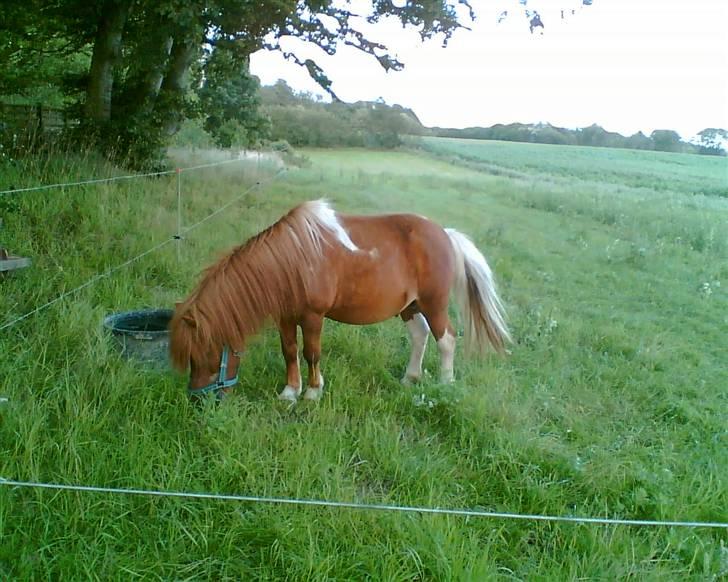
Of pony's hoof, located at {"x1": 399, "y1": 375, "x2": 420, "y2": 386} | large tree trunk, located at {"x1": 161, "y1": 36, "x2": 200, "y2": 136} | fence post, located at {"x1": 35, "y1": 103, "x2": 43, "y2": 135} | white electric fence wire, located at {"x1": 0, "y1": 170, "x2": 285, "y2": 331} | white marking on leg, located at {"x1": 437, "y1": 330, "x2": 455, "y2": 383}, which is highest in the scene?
large tree trunk, located at {"x1": 161, "y1": 36, "x2": 200, "y2": 136}

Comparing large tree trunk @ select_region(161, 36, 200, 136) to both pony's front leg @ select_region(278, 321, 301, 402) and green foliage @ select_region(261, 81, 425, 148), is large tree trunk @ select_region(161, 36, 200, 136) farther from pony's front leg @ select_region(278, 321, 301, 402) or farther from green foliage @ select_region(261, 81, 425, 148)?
pony's front leg @ select_region(278, 321, 301, 402)

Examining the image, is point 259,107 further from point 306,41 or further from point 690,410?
point 690,410

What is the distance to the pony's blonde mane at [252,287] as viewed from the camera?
8.96 ft

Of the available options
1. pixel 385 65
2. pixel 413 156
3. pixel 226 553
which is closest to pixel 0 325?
pixel 226 553

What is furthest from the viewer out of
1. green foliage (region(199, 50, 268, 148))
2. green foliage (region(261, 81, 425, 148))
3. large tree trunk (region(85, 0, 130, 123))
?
large tree trunk (region(85, 0, 130, 123))

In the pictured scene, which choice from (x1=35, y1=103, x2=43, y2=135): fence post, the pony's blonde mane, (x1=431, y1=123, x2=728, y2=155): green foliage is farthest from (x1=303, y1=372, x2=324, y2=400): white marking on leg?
(x1=35, y1=103, x2=43, y2=135): fence post

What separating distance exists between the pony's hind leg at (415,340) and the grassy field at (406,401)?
129 millimetres

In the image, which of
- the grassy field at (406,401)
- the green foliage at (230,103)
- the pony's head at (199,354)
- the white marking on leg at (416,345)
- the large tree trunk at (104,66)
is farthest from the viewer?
the large tree trunk at (104,66)

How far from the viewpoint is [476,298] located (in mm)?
3680

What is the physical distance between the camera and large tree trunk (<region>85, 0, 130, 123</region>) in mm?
6219

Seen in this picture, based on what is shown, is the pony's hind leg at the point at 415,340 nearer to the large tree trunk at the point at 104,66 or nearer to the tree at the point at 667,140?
the tree at the point at 667,140

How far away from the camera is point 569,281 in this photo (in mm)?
4523

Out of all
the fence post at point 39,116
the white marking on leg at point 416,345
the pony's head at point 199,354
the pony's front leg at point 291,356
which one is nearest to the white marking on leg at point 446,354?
the white marking on leg at point 416,345

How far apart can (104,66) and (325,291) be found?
4.79m
